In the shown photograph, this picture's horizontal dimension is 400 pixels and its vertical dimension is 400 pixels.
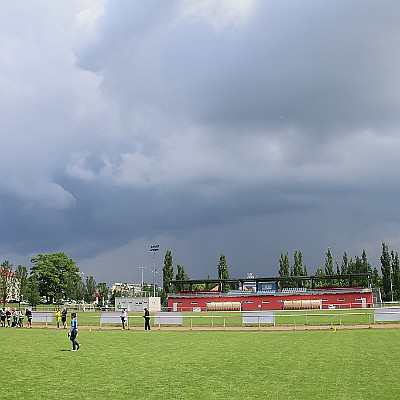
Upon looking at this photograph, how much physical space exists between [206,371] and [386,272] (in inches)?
4514

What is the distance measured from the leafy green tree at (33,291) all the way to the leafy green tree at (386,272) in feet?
266

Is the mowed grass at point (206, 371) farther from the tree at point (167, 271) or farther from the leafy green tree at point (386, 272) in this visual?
the tree at point (167, 271)

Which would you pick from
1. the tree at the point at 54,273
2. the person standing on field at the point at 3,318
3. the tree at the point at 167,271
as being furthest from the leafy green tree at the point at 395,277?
the person standing on field at the point at 3,318

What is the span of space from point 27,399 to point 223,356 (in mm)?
9827

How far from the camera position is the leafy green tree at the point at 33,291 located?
9169cm

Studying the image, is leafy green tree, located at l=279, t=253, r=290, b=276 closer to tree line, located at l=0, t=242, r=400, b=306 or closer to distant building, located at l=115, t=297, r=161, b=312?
tree line, located at l=0, t=242, r=400, b=306

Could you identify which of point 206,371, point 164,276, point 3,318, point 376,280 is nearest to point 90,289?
point 164,276

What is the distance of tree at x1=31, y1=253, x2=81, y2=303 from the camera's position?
107m

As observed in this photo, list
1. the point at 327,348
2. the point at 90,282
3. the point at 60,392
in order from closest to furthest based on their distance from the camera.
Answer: the point at 60,392 < the point at 327,348 < the point at 90,282

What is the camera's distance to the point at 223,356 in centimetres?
1962

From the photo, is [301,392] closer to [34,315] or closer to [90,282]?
[34,315]

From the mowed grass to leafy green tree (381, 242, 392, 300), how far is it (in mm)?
101132

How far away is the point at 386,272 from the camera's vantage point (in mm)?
119688

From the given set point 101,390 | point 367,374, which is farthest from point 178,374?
point 367,374
